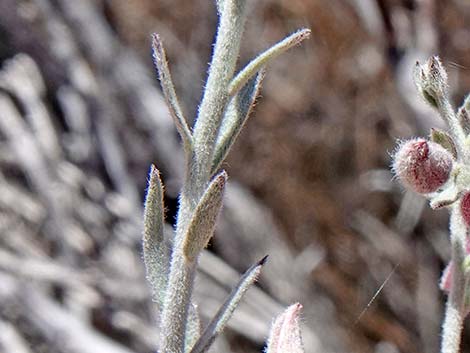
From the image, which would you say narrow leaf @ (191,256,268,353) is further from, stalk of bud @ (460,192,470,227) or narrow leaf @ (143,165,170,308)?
stalk of bud @ (460,192,470,227)

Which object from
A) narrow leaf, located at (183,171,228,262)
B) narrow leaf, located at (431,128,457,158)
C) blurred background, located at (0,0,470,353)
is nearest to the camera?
narrow leaf, located at (183,171,228,262)

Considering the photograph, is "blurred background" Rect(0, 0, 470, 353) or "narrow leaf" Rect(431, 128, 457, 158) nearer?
"narrow leaf" Rect(431, 128, 457, 158)

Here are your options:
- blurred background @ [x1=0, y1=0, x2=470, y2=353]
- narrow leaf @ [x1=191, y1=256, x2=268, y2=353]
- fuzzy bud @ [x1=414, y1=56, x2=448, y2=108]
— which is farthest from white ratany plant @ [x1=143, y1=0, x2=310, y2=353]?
blurred background @ [x1=0, y1=0, x2=470, y2=353]

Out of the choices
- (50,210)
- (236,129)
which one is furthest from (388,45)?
(236,129)

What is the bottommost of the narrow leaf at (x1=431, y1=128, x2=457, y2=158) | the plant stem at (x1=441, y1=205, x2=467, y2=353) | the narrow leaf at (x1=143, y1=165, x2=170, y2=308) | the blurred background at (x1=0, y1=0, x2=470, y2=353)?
the narrow leaf at (x1=143, y1=165, x2=170, y2=308)

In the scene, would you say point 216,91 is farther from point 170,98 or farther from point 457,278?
point 457,278

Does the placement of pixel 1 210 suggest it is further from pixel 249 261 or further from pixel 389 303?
pixel 389 303

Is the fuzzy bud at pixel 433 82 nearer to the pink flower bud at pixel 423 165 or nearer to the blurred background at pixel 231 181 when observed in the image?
the pink flower bud at pixel 423 165

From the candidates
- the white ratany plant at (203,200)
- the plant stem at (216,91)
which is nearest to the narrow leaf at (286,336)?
the white ratany plant at (203,200)

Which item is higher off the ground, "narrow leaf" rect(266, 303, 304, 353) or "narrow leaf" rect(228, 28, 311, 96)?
"narrow leaf" rect(228, 28, 311, 96)

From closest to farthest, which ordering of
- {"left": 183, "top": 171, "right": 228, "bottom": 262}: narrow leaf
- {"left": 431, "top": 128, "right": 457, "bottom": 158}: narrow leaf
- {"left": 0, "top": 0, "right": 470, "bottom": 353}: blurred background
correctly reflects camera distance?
{"left": 183, "top": 171, "right": 228, "bottom": 262}: narrow leaf
{"left": 431, "top": 128, "right": 457, "bottom": 158}: narrow leaf
{"left": 0, "top": 0, "right": 470, "bottom": 353}: blurred background
